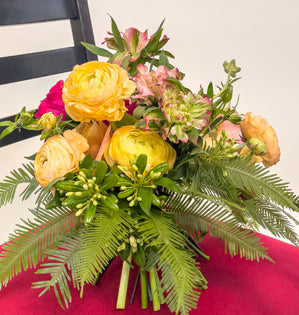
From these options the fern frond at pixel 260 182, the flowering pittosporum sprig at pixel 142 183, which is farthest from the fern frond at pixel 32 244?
the fern frond at pixel 260 182

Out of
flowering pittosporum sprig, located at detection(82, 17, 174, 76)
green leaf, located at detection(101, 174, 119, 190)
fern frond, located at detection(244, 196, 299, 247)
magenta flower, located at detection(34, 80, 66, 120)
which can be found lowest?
fern frond, located at detection(244, 196, 299, 247)

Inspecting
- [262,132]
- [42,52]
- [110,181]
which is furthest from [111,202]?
[42,52]

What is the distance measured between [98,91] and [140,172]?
0.37ft

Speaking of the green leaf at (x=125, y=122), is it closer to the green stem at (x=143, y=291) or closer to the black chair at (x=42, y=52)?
the green stem at (x=143, y=291)

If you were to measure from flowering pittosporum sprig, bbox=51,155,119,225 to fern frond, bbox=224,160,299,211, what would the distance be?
0.51ft

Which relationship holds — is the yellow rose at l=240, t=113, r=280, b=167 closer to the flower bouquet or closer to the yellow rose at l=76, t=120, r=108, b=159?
the flower bouquet

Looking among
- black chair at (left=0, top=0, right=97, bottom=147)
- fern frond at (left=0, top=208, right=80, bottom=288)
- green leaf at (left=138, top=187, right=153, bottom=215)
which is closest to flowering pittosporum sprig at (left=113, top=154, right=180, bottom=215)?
green leaf at (left=138, top=187, right=153, bottom=215)

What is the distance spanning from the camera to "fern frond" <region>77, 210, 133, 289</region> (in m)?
0.49

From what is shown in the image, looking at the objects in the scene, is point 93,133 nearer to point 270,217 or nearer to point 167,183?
point 167,183

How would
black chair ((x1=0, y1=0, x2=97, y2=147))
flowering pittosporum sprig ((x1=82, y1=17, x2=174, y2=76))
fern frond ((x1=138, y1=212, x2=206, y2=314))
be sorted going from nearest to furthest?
fern frond ((x1=138, y1=212, x2=206, y2=314))
flowering pittosporum sprig ((x1=82, y1=17, x2=174, y2=76))
black chair ((x1=0, y1=0, x2=97, y2=147))

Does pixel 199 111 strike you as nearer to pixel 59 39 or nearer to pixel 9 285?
pixel 9 285

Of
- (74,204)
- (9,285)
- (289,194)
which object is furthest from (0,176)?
(289,194)

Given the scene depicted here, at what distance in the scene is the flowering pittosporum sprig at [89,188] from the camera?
51cm

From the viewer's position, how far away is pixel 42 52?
1.05 meters
